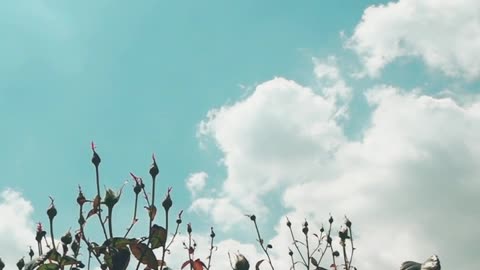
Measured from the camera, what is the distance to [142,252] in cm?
269

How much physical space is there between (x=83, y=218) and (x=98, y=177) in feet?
1.39

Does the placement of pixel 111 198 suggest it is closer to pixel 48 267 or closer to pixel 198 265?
pixel 48 267

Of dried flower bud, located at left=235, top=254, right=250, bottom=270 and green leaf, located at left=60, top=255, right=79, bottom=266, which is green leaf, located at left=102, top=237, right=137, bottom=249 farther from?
dried flower bud, located at left=235, top=254, right=250, bottom=270

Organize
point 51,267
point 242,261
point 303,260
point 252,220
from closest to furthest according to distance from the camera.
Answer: point 242,261 → point 51,267 → point 303,260 → point 252,220

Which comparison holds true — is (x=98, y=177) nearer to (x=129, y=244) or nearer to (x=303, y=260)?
(x=129, y=244)

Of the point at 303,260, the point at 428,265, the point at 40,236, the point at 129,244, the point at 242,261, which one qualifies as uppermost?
the point at 303,260

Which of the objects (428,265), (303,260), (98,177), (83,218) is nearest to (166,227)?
(98,177)

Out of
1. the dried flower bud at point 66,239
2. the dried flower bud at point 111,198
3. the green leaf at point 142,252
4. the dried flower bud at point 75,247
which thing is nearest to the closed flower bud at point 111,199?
the dried flower bud at point 111,198

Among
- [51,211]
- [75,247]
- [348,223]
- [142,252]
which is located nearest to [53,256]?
[51,211]

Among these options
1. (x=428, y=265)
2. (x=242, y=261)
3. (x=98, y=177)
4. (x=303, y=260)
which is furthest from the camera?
(x=303, y=260)

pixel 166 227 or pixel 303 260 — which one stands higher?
pixel 303 260

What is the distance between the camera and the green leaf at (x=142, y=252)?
2703mm

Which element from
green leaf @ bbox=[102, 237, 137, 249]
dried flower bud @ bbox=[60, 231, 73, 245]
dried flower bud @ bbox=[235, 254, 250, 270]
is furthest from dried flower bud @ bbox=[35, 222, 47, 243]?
dried flower bud @ bbox=[235, 254, 250, 270]

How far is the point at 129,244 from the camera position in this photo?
2678 millimetres
